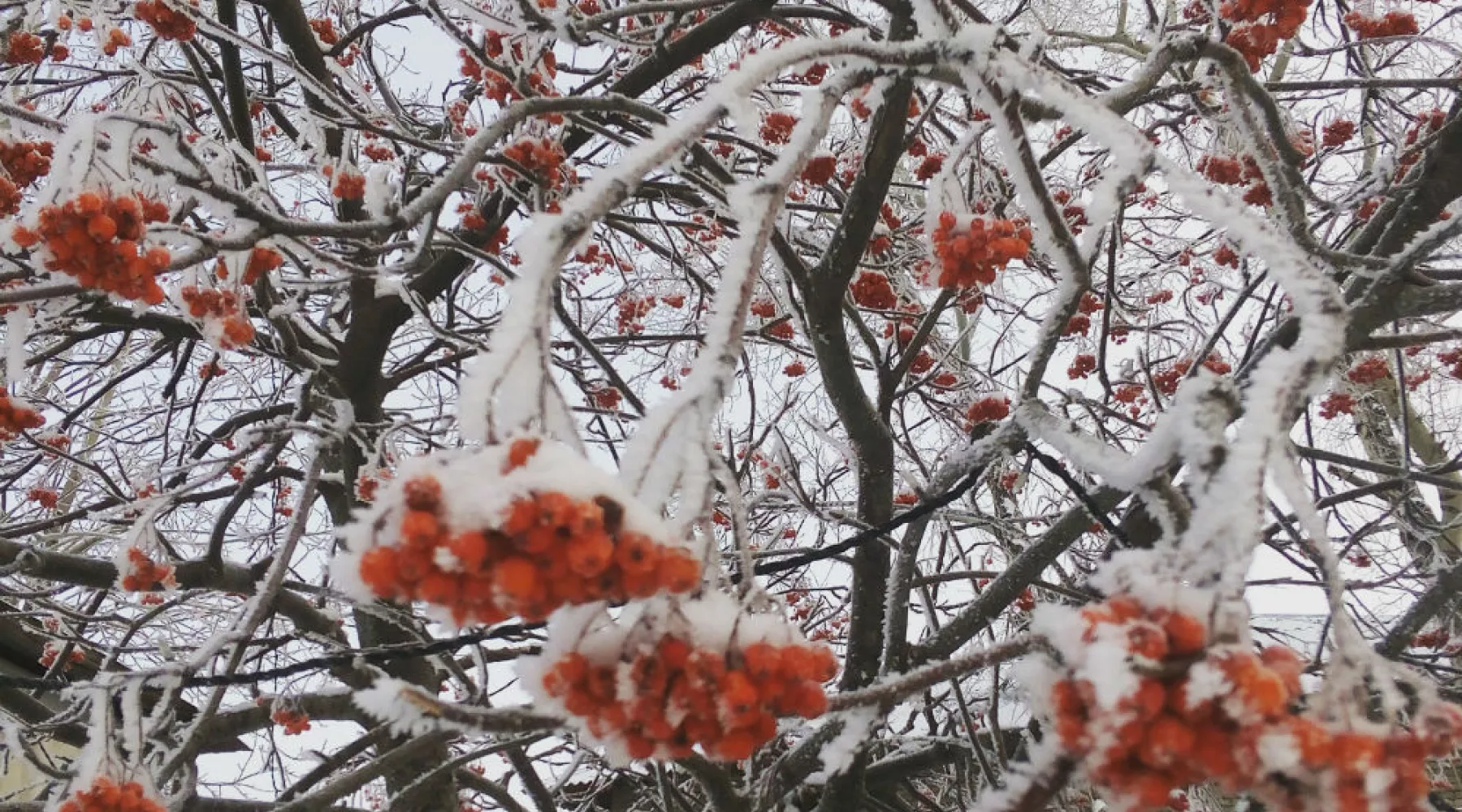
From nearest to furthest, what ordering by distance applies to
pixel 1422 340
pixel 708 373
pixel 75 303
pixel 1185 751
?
pixel 1185 751 < pixel 708 373 < pixel 1422 340 < pixel 75 303

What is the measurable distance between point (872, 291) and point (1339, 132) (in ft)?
8.98

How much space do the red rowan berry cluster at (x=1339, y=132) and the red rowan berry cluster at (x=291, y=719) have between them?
198 inches

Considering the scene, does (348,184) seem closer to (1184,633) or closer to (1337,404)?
(1184,633)

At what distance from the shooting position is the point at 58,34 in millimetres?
4074

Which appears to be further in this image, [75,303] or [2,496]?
[2,496]

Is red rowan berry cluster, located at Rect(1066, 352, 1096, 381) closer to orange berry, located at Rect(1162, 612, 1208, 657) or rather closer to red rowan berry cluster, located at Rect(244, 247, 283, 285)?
red rowan berry cluster, located at Rect(244, 247, 283, 285)

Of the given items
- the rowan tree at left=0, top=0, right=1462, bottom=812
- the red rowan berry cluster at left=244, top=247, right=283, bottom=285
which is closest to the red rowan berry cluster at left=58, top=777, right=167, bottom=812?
the rowan tree at left=0, top=0, right=1462, bottom=812

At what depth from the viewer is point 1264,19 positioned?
2633mm

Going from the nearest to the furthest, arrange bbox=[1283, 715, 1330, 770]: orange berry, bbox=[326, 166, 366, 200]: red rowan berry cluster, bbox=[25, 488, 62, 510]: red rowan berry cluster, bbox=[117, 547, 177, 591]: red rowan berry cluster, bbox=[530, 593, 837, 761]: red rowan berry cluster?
bbox=[1283, 715, 1330, 770]: orange berry, bbox=[530, 593, 837, 761]: red rowan berry cluster, bbox=[117, 547, 177, 591]: red rowan berry cluster, bbox=[326, 166, 366, 200]: red rowan berry cluster, bbox=[25, 488, 62, 510]: red rowan berry cluster

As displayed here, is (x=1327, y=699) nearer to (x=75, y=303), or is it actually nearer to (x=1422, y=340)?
(x=1422, y=340)

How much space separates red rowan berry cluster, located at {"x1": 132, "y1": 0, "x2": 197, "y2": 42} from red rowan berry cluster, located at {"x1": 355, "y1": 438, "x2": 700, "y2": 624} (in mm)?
2861

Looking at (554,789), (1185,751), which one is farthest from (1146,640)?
(554,789)

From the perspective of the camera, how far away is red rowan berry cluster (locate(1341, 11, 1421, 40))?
3.67m

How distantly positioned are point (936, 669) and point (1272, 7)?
94.2 inches
